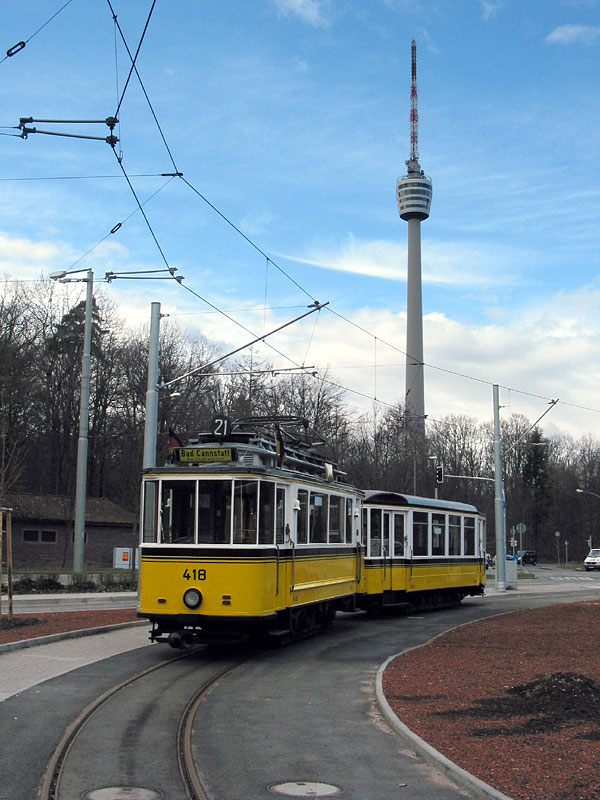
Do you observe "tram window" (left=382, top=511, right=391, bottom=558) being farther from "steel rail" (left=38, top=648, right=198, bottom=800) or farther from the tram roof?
"steel rail" (left=38, top=648, right=198, bottom=800)

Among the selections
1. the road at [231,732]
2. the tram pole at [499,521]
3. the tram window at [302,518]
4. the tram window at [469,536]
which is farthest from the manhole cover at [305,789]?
the tram pole at [499,521]

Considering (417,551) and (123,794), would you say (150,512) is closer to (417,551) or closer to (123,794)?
(123,794)

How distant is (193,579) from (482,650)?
5.08 m

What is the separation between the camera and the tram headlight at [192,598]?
1354cm

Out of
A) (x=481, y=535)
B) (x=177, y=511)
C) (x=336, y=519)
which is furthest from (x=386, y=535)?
(x=177, y=511)

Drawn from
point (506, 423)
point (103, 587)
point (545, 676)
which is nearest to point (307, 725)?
point (545, 676)

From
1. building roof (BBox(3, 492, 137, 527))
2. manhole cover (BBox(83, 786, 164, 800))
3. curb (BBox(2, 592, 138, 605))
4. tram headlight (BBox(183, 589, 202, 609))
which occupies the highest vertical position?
building roof (BBox(3, 492, 137, 527))

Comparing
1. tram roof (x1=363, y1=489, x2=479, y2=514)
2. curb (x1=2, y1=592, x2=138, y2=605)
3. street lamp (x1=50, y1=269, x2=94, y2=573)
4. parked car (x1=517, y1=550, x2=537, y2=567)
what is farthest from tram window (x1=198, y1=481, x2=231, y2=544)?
parked car (x1=517, y1=550, x2=537, y2=567)

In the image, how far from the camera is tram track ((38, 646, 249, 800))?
672 centimetres

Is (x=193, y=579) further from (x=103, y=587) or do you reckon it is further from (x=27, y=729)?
(x=103, y=587)

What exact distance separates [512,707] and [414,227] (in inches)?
4221

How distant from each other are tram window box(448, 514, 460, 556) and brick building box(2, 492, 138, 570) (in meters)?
17.8

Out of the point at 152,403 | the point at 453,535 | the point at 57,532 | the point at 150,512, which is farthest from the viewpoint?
the point at 57,532

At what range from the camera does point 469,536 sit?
88.0 feet
